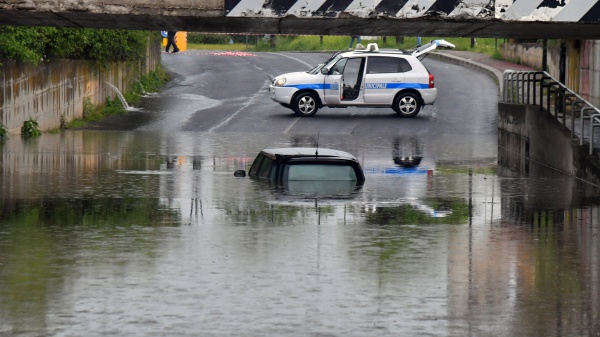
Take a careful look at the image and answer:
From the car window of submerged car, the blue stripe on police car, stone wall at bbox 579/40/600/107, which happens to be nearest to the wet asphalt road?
the blue stripe on police car

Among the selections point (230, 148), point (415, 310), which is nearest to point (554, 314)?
point (415, 310)

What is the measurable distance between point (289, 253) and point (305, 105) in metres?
24.5

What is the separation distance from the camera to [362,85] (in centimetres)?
3875

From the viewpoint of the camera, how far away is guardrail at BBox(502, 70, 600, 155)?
23859mm

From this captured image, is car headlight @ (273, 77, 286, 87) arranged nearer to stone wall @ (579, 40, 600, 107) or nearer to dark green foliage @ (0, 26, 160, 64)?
dark green foliage @ (0, 26, 160, 64)

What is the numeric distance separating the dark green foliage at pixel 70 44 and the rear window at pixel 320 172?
966 centimetres

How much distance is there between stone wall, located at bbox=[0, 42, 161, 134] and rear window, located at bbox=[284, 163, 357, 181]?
10200 mm

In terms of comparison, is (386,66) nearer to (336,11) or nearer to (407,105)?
(407,105)

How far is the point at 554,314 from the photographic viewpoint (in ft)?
36.6

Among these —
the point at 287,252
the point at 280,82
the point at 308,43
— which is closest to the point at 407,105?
the point at 280,82

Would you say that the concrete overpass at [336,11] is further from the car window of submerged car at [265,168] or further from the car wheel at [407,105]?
the car wheel at [407,105]

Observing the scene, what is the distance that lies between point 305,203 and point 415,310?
357 inches

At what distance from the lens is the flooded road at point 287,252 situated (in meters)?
10.9

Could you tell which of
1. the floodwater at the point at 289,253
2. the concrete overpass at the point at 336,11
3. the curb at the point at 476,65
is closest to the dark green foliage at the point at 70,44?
the floodwater at the point at 289,253
